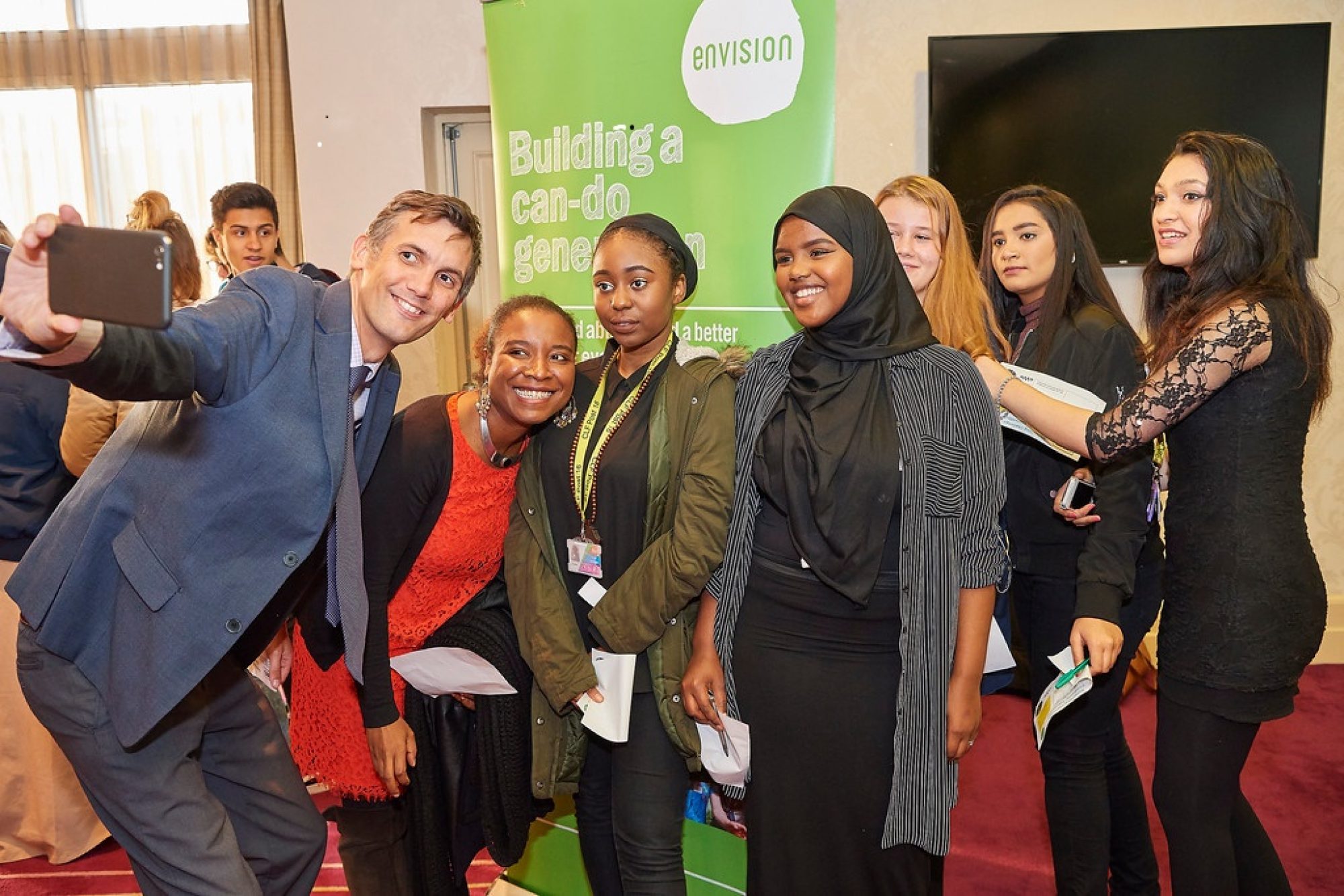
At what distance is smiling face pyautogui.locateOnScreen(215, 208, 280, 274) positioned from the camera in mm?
3920

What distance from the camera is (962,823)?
11.2ft

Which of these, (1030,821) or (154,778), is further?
(1030,821)

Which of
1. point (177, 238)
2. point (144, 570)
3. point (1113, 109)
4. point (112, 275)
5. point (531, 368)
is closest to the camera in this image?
point (112, 275)

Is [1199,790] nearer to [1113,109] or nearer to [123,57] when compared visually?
[1113,109]

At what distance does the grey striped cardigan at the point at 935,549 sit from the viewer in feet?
6.63

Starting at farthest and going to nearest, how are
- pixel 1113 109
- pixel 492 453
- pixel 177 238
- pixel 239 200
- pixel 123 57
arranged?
pixel 123 57
pixel 1113 109
pixel 239 200
pixel 177 238
pixel 492 453

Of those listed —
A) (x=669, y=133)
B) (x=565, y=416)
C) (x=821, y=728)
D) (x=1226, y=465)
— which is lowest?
(x=821, y=728)

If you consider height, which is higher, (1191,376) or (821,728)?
(1191,376)

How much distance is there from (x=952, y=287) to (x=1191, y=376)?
721mm

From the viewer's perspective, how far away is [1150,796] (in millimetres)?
3619

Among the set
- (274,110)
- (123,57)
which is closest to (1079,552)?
(274,110)

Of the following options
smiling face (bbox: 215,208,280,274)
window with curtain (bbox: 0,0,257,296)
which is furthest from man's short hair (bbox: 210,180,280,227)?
window with curtain (bbox: 0,0,257,296)

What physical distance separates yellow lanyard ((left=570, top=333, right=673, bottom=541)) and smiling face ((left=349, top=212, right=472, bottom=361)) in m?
0.47

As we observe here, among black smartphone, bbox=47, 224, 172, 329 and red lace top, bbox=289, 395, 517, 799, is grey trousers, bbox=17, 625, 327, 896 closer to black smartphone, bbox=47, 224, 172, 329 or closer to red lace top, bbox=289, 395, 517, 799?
red lace top, bbox=289, 395, 517, 799
